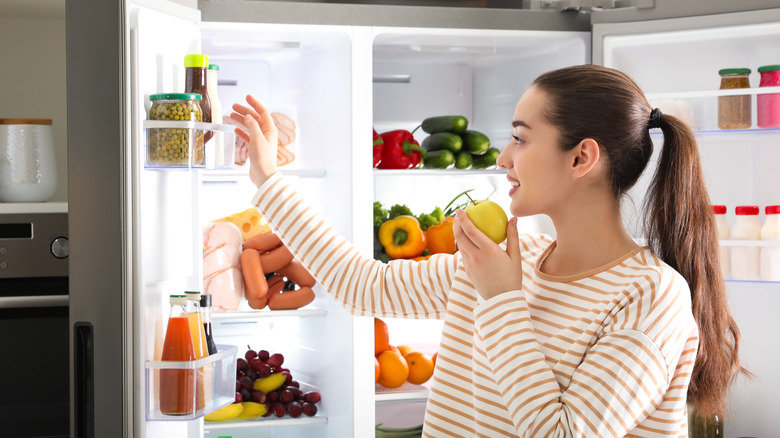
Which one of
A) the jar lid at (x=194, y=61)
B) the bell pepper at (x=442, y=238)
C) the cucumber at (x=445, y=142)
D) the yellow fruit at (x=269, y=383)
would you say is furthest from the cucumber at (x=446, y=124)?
the jar lid at (x=194, y=61)

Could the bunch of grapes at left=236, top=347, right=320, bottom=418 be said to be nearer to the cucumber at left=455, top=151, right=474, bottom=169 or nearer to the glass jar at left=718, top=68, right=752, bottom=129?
the cucumber at left=455, top=151, right=474, bottom=169

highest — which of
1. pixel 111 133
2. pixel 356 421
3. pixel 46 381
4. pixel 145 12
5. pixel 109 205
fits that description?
pixel 145 12

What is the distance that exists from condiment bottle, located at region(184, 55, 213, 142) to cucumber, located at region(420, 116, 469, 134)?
1.06 m

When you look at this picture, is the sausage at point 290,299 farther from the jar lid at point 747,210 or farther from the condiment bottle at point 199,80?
the jar lid at point 747,210

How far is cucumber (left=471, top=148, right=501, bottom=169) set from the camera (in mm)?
2369

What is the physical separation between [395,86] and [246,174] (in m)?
0.72

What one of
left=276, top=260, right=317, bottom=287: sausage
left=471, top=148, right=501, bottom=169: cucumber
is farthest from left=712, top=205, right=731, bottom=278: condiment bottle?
left=276, top=260, right=317, bottom=287: sausage

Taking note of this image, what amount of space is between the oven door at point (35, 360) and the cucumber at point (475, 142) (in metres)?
1.22

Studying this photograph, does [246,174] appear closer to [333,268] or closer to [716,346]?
[333,268]

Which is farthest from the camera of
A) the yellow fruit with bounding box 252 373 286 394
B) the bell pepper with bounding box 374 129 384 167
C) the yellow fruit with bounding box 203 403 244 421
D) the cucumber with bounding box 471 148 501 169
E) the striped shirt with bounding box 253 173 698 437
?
the cucumber with bounding box 471 148 501 169

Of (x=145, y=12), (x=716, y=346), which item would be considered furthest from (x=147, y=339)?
(x=716, y=346)

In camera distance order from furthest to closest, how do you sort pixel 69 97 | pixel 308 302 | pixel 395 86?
pixel 395 86 → pixel 308 302 → pixel 69 97

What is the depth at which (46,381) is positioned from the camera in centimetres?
159

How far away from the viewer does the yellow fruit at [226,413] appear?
2.04 meters
